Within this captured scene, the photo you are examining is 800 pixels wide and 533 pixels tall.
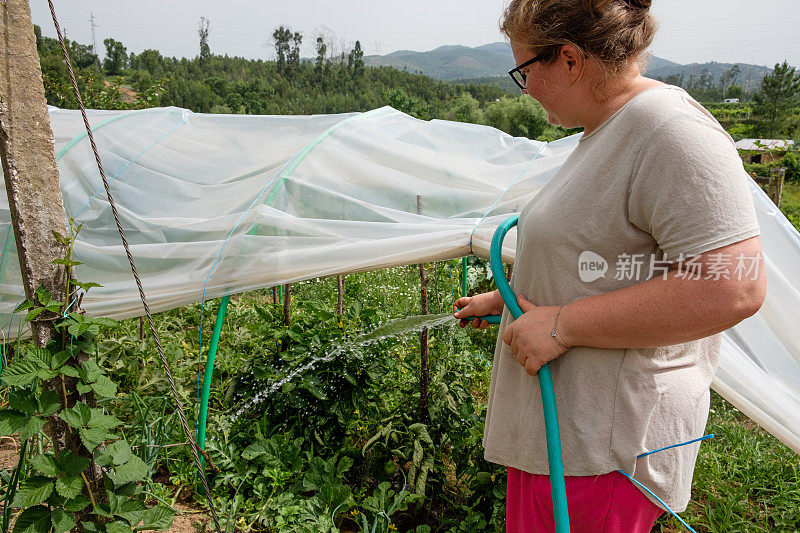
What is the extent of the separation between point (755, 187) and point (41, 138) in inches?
87.7

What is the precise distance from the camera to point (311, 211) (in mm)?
2383

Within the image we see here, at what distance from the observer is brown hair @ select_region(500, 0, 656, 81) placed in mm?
906

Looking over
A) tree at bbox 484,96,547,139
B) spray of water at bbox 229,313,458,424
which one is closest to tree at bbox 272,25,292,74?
tree at bbox 484,96,547,139

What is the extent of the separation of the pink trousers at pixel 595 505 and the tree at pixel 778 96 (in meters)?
29.7

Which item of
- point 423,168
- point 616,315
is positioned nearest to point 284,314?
point 423,168

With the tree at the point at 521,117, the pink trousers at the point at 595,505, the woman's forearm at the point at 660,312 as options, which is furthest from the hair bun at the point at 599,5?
the tree at the point at 521,117

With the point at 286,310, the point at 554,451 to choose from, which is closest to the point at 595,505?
the point at 554,451

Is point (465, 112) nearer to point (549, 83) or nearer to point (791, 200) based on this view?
point (791, 200)

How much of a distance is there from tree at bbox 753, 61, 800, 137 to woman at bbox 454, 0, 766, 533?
29.7 meters

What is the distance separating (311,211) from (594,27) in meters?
1.63

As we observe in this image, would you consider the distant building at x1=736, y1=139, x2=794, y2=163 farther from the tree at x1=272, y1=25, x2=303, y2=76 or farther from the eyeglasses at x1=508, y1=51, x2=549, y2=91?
the tree at x1=272, y1=25, x2=303, y2=76

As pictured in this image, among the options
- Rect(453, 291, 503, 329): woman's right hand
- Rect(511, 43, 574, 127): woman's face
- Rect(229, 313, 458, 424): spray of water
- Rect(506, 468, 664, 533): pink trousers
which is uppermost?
Rect(511, 43, 574, 127): woman's face

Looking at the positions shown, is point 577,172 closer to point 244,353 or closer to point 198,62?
point 244,353

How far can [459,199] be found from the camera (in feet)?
7.59
